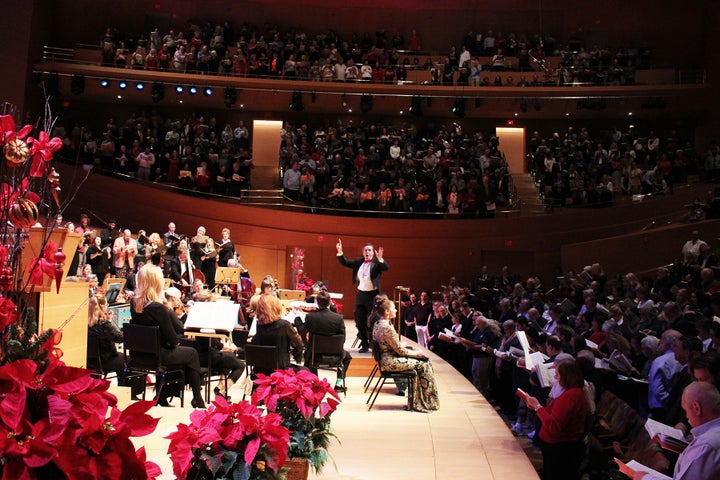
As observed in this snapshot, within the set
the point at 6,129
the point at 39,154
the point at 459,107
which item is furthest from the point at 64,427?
the point at 459,107

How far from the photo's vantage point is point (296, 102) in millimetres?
20797

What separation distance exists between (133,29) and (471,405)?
18666 millimetres

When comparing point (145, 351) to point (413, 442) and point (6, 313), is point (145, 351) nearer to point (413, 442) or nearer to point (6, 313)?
point (413, 442)

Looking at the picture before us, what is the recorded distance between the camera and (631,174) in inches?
727

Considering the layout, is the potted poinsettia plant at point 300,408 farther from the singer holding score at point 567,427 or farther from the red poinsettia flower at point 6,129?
the red poinsettia flower at point 6,129

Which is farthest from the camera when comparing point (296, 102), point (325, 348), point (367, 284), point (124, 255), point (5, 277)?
point (296, 102)

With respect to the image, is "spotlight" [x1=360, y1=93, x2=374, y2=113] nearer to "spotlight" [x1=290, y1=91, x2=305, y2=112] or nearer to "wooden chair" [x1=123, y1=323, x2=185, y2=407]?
"spotlight" [x1=290, y1=91, x2=305, y2=112]

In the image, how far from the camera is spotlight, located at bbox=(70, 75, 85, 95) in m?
19.8

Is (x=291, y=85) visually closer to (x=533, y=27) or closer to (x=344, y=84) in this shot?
(x=344, y=84)

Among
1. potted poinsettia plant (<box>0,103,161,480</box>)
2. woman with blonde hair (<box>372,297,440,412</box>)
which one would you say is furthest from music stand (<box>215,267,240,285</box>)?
potted poinsettia plant (<box>0,103,161,480</box>)

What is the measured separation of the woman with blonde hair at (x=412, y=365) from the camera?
761 cm

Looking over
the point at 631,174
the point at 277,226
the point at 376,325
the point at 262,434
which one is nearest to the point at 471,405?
the point at 376,325

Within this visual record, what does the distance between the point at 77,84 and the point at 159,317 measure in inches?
608

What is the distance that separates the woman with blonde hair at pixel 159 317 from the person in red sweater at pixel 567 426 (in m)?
3.05
